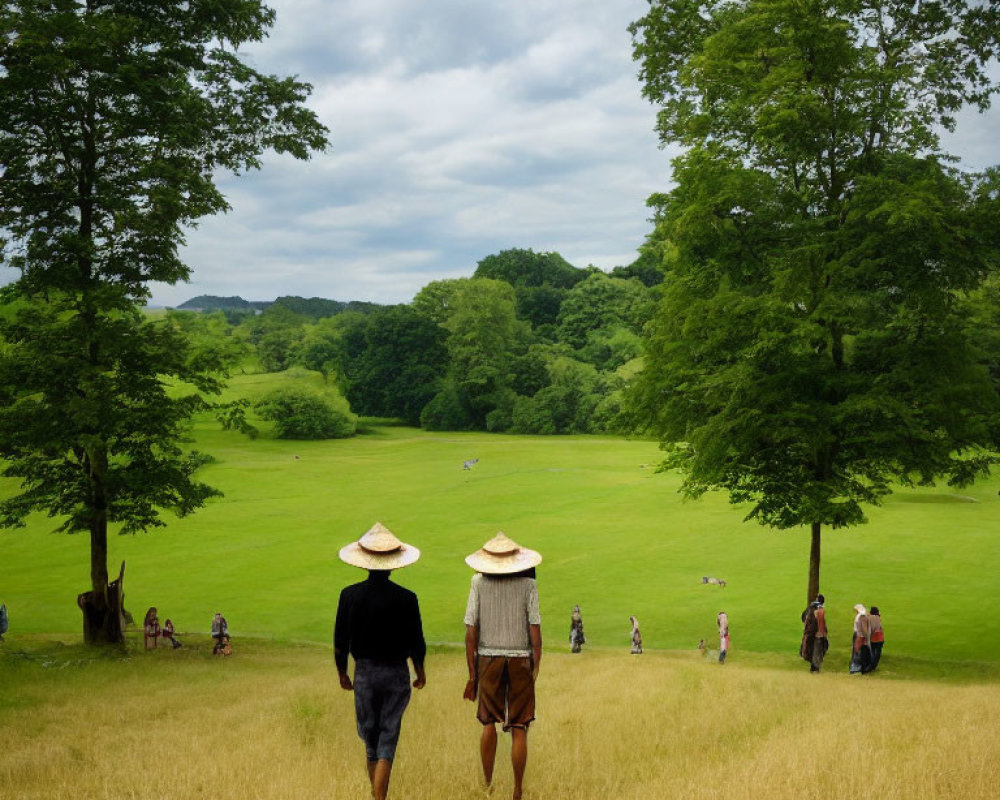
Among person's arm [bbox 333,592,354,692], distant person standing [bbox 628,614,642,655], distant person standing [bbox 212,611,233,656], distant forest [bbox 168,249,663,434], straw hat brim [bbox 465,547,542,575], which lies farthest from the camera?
A: distant forest [bbox 168,249,663,434]

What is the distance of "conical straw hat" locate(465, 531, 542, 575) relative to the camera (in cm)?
788

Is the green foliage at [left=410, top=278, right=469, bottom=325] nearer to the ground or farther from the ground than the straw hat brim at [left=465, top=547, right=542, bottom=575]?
farther from the ground

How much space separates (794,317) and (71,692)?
17084 mm

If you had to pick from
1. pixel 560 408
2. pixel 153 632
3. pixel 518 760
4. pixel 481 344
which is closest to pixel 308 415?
pixel 481 344

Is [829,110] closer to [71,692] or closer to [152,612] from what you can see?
[71,692]

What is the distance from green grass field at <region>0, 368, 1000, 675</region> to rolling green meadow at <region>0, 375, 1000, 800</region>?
0.17m

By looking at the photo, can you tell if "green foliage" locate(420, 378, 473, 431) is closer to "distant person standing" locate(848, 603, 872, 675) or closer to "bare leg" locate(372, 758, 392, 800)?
"distant person standing" locate(848, 603, 872, 675)

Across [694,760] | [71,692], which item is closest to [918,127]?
[694,760]

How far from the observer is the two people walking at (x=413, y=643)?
739cm

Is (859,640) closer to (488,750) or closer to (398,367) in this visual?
(488,750)

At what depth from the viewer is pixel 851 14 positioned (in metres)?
21.5

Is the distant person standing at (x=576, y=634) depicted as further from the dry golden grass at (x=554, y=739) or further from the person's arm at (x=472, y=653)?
the person's arm at (x=472, y=653)

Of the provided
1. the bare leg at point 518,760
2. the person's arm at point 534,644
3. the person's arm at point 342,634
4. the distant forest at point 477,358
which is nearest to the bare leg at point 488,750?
the bare leg at point 518,760

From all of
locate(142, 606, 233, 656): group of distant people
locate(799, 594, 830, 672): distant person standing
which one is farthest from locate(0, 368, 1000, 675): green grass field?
locate(142, 606, 233, 656): group of distant people
